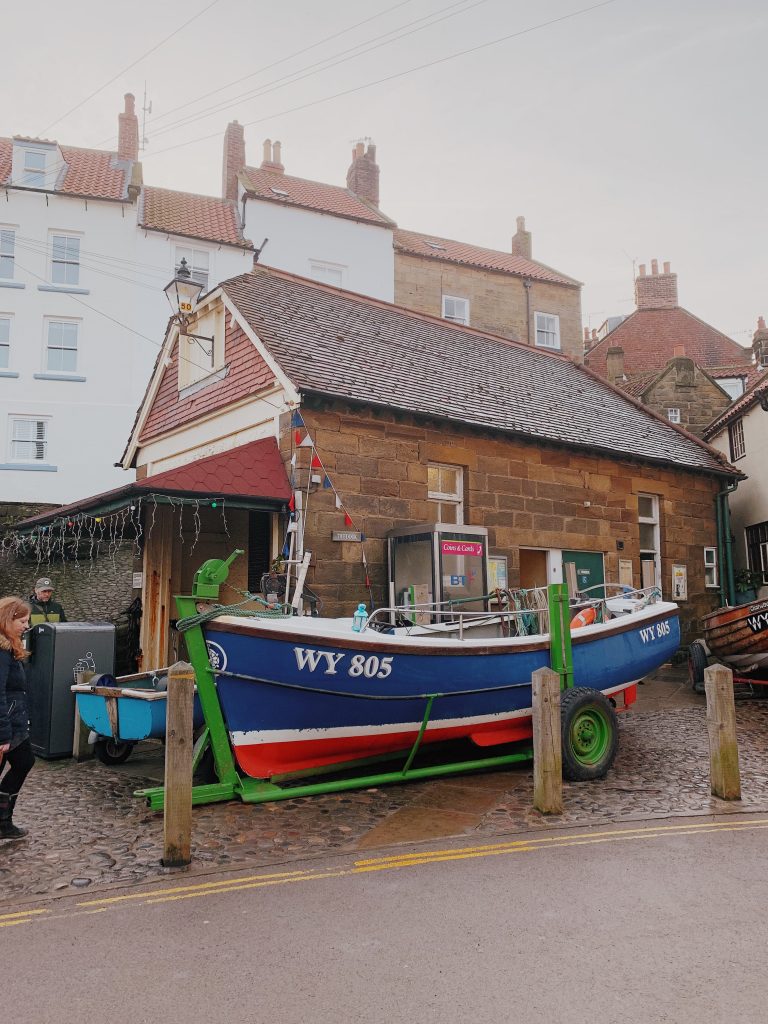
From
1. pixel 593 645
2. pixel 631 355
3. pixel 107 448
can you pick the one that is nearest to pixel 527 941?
pixel 593 645

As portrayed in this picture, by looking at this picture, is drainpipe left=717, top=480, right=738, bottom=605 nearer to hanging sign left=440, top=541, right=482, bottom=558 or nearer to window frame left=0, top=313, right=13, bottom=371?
hanging sign left=440, top=541, right=482, bottom=558

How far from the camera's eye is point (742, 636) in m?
12.4

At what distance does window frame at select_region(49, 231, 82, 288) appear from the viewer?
27.5 m

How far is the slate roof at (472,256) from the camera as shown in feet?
107

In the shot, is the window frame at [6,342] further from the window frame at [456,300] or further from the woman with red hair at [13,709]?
the woman with red hair at [13,709]

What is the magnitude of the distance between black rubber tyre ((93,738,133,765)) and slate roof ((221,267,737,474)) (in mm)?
5214

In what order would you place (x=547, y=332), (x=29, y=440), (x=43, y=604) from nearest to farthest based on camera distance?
(x=43, y=604) < (x=29, y=440) < (x=547, y=332)

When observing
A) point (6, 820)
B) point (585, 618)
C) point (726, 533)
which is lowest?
point (6, 820)

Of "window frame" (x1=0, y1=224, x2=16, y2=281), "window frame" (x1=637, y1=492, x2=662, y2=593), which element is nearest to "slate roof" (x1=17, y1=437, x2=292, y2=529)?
→ "window frame" (x1=637, y1=492, x2=662, y2=593)

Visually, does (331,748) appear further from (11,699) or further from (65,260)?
(65,260)

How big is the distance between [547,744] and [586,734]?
1561 mm

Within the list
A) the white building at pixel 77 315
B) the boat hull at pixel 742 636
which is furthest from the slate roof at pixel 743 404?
the white building at pixel 77 315

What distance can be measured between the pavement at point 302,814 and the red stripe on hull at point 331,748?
33 centimetres

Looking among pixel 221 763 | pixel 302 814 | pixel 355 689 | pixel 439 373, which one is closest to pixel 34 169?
pixel 439 373
